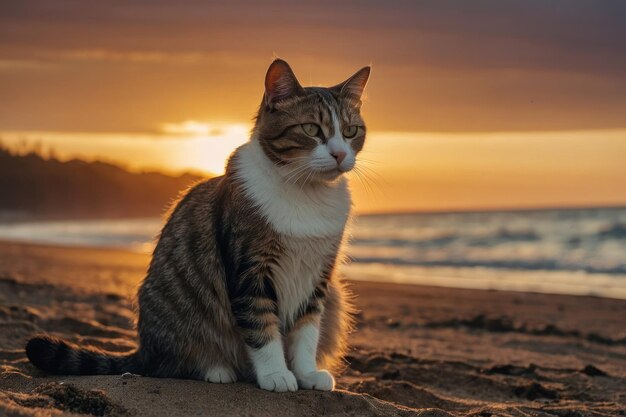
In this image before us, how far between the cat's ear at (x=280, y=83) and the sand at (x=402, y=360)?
155 cm

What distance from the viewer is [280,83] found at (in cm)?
404

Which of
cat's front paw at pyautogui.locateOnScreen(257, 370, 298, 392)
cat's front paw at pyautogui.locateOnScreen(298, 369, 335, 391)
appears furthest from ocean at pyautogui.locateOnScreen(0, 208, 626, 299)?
cat's front paw at pyautogui.locateOnScreen(257, 370, 298, 392)

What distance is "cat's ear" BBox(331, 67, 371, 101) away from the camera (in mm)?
4281

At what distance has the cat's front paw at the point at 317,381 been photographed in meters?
4.06

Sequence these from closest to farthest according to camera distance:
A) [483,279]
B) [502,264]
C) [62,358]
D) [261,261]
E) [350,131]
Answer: [261,261] < [350,131] < [62,358] < [483,279] < [502,264]

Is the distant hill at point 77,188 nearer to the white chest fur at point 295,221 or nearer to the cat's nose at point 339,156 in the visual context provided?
the white chest fur at point 295,221

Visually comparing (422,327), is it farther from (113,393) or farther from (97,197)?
(97,197)

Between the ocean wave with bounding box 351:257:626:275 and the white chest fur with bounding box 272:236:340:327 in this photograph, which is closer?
the white chest fur with bounding box 272:236:340:327

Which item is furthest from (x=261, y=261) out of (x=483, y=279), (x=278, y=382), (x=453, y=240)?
(x=453, y=240)

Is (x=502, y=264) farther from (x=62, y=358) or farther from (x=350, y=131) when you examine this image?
(x=62, y=358)

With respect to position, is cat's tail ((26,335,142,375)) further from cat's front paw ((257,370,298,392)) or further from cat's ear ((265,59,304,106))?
cat's ear ((265,59,304,106))

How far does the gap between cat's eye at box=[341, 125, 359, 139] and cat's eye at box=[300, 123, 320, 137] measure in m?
0.17

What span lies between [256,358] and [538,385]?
2242mm

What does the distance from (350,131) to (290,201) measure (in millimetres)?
518
